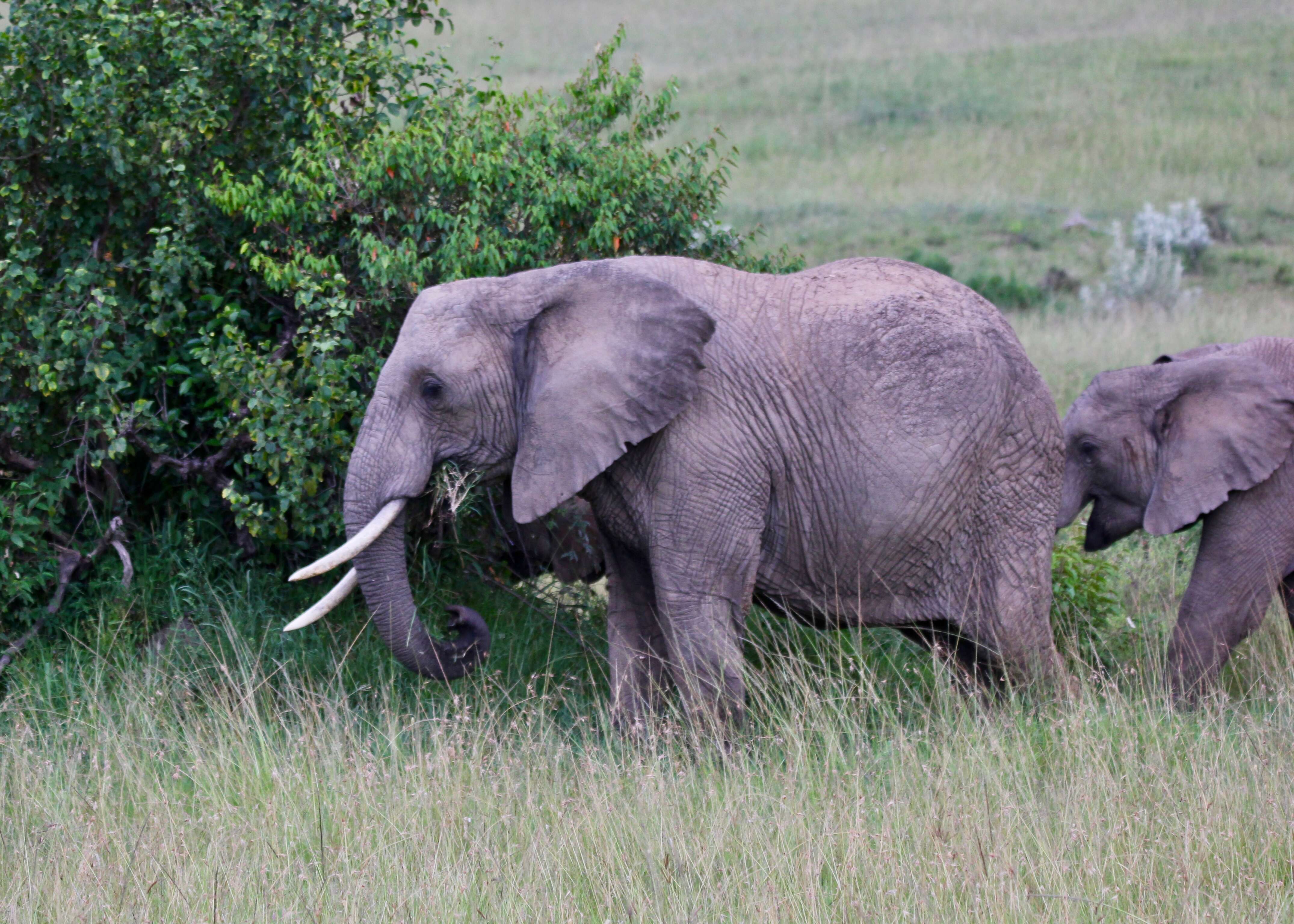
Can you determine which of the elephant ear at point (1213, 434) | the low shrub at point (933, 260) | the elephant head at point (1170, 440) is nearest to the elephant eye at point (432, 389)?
the elephant head at point (1170, 440)

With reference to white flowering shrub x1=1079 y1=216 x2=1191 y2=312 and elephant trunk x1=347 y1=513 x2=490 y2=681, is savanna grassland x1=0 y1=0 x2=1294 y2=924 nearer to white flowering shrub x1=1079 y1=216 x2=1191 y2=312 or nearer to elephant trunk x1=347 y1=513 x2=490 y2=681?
elephant trunk x1=347 y1=513 x2=490 y2=681

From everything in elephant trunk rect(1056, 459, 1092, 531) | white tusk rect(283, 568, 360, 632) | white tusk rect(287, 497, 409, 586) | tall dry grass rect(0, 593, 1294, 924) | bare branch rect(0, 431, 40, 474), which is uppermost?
white tusk rect(287, 497, 409, 586)

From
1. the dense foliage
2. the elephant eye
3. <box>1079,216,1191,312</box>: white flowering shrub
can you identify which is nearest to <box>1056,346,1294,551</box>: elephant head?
the dense foliage

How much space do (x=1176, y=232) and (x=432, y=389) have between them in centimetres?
2174

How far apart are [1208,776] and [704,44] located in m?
52.9

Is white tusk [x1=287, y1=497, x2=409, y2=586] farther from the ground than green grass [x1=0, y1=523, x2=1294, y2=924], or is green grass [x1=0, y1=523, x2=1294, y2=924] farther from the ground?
white tusk [x1=287, y1=497, x2=409, y2=586]

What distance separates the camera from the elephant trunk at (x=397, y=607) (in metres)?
5.46

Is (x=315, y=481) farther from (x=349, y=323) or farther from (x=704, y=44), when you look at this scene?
(x=704, y=44)

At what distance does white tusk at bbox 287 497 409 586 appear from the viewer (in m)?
5.26

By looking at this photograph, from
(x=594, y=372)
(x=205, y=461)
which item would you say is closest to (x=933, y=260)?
(x=205, y=461)

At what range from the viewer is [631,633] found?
6.10 meters

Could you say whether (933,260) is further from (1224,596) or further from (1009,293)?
(1224,596)

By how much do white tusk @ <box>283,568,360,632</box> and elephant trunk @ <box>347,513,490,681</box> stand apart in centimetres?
7

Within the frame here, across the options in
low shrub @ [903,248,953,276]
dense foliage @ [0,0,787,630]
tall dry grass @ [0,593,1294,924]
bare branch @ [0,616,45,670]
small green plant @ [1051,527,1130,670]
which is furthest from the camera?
low shrub @ [903,248,953,276]
